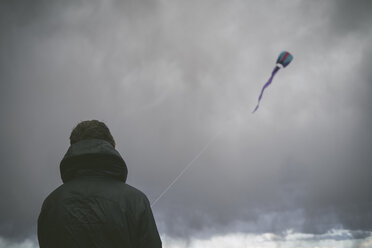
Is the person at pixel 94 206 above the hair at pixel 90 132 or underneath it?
underneath

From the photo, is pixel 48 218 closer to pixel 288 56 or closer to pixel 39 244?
pixel 39 244

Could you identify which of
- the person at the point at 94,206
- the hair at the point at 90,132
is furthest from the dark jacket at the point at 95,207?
the hair at the point at 90,132

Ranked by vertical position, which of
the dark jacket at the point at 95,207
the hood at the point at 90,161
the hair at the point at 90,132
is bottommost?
the dark jacket at the point at 95,207

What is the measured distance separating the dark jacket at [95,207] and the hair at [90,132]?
193 mm

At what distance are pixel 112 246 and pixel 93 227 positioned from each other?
0.48 metres

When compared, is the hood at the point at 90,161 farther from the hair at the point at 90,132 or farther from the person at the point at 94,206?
the hair at the point at 90,132

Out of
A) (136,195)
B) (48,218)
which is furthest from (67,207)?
(136,195)

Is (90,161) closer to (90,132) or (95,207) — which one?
(90,132)

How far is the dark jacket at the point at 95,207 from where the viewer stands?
5027mm

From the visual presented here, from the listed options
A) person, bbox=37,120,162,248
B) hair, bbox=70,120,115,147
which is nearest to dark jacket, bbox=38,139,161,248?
person, bbox=37,120,162,248

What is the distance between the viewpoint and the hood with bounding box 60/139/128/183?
5438mm

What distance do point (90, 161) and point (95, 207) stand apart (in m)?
0.87

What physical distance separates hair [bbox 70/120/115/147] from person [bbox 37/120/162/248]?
20mm

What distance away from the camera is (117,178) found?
560cm
